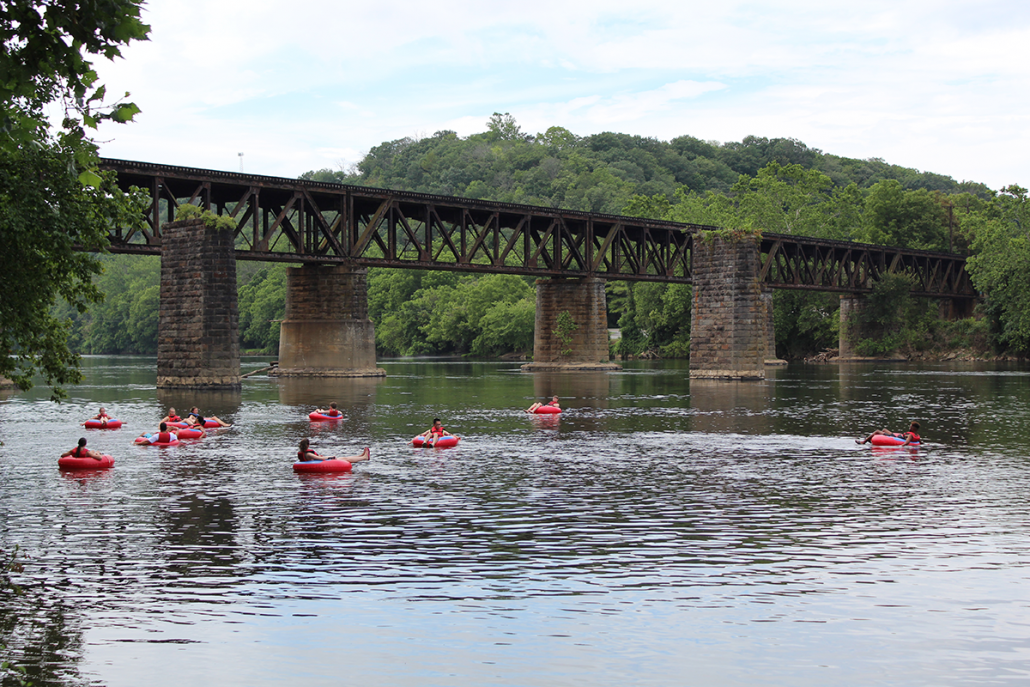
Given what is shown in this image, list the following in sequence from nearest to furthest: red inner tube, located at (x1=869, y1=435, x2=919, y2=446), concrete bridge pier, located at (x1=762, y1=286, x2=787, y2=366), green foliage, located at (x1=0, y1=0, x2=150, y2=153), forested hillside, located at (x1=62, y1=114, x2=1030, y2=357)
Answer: green foliage, located at (x1=0, y1=0, x2=150, y2=153), red inner tube, located at (x1=869, y1=435, x2=919, y2=446), concrete bridge pier, located at (x1=762, y1=286, x2=787, y2=366), forested hillside, located at (x1=62, y1=114, x2=1030, y2=357)

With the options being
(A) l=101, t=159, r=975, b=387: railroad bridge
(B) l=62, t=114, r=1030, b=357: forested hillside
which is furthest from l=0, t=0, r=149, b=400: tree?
(B) l=62, t=114, r=1030, b=357: forested hillside

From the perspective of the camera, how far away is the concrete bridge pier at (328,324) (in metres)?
75.2

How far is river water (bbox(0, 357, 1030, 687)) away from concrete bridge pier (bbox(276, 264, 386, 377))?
38822 mm

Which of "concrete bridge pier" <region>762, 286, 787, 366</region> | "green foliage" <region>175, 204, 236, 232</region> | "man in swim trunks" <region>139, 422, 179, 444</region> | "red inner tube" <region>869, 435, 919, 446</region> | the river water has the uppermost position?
"green foliage" <region>175, 204, 236, 232</region>

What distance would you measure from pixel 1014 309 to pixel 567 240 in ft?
167

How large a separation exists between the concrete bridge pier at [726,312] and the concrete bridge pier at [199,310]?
35.2 m

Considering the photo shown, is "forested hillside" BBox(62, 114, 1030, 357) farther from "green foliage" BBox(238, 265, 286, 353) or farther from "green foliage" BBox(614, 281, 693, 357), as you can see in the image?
"green foliage" BBox(238, 265, 286, 353)

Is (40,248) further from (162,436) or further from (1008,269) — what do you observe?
(1008,269)

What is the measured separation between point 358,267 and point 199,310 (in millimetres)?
18250

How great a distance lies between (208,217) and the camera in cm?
5975

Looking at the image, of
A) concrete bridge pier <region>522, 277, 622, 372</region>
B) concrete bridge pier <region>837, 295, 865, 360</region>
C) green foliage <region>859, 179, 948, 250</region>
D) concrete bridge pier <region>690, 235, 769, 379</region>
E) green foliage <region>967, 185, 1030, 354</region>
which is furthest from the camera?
green foliage <region>859, 179, 948, 250</region>

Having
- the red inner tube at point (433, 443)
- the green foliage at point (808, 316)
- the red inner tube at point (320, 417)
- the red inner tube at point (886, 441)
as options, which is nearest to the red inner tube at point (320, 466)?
the red inner tube at point (433, 443)

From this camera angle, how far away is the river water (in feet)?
40.1

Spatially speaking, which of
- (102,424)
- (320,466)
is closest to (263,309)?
(102,424)
